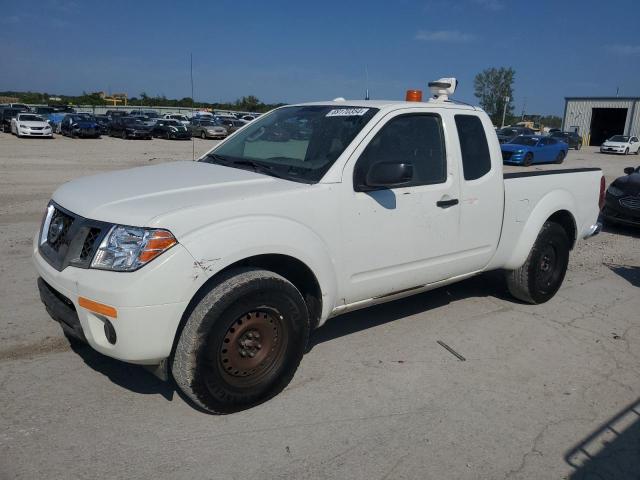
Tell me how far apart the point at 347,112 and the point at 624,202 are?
7515mm

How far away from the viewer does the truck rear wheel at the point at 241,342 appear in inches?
113

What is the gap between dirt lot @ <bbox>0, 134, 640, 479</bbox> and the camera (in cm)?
277

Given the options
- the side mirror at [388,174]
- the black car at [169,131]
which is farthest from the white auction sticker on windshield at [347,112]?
the black car at [169,131]

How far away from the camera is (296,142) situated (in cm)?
385

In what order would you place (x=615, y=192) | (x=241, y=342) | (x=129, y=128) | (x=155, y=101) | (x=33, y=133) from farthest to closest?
(x=155, y=101) < (x=129, y=128) < (x=33, y=133) < (x=615, y=192) < (x=241, y=342)

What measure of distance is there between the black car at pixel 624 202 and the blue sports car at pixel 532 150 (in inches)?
588

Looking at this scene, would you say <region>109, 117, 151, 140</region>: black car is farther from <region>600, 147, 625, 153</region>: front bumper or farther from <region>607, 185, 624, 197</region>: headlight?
<region>600, 147, 625, 153</region>: front bumper

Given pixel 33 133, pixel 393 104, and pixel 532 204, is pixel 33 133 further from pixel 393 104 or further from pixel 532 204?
pixel 532 204

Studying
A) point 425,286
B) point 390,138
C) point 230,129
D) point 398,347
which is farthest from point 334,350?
point 230,129

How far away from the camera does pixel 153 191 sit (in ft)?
10.3

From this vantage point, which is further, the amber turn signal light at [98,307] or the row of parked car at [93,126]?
the row of parked car at [93,126]

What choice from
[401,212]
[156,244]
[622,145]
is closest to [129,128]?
[401,212]

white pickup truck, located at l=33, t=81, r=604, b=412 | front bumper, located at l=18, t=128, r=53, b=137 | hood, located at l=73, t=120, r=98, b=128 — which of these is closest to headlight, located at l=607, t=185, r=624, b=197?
white pickup truck, located at l=33, t=81, r=604, b=412

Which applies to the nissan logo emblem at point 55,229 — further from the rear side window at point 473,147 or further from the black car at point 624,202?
the black car at point 624,202
